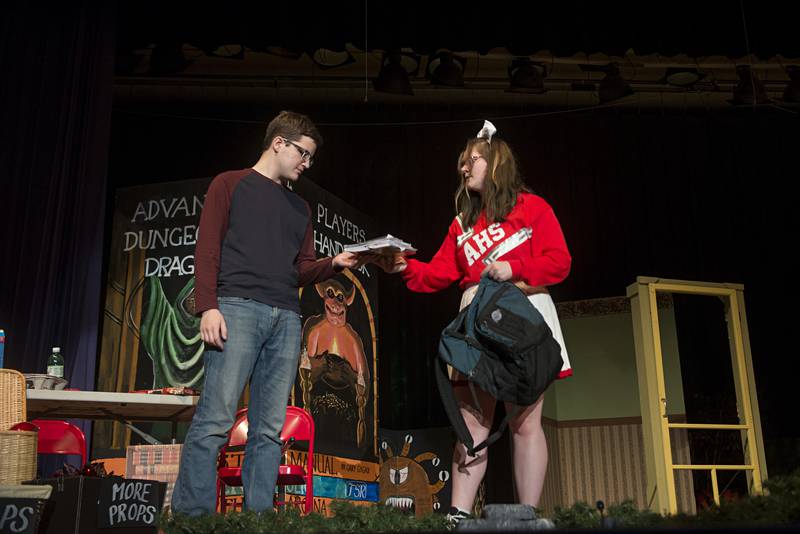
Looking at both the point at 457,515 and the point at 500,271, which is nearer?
the point at 457,515

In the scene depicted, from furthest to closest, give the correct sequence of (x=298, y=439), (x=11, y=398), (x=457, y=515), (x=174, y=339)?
(x=174, y=339) < (x=298, y=439) < (x=11, y=398) < (x=457, y=515)

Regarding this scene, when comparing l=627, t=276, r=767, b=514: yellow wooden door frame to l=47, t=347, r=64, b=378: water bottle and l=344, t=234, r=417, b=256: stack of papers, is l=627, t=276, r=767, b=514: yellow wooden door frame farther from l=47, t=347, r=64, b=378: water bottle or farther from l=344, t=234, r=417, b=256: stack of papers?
l=47, t=347, r=64, b=378: water bottle

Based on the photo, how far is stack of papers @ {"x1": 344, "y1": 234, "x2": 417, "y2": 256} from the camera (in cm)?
270

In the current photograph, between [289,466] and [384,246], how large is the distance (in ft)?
4.39

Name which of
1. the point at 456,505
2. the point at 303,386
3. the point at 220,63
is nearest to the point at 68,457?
the point at 303,386

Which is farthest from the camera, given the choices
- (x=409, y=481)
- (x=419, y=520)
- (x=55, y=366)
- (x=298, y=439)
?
(x=409, y=481)

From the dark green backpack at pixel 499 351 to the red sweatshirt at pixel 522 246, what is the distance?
0.11 meters

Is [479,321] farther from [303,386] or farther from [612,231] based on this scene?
[612,231]

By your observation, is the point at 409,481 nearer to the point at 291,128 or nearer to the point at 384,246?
the point at 384,246

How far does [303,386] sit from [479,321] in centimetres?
288

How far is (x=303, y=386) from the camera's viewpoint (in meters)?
5.25

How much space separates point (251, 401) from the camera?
253 centimetres

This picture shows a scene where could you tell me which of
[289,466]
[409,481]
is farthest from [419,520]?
[409,481]

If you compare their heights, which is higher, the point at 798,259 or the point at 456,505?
the point at 798,259
